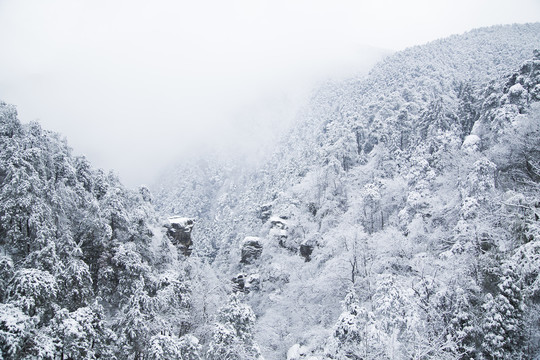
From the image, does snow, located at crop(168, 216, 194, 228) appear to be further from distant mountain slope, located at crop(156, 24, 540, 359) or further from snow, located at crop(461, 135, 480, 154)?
snow, located at crop(461, 135, 480, 154)

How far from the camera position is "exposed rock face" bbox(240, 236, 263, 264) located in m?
50.8

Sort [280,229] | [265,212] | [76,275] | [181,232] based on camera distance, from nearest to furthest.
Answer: [76,275], [181,232], [280,229], [265,212]

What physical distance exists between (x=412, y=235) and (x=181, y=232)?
23.1 metres

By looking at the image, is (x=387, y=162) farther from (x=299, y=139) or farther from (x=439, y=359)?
(x=299, y=139)

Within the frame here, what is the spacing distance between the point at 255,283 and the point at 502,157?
3226 centimetres

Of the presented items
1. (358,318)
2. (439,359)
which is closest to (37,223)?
(358,318)

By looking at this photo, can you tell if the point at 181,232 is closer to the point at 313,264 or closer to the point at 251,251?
the point at 313,264

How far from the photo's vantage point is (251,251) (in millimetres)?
51062

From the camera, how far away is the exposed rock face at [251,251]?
5084cm

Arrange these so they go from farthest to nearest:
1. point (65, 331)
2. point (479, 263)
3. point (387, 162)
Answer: point (387, 162)
point (479, 263)
point (65, 331)

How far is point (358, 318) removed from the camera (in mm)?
17656

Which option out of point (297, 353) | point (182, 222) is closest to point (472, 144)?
point (297, 353)

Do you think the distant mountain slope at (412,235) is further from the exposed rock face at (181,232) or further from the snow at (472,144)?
the exposed rock face at (181,232)

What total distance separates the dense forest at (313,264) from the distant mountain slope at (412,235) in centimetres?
13
